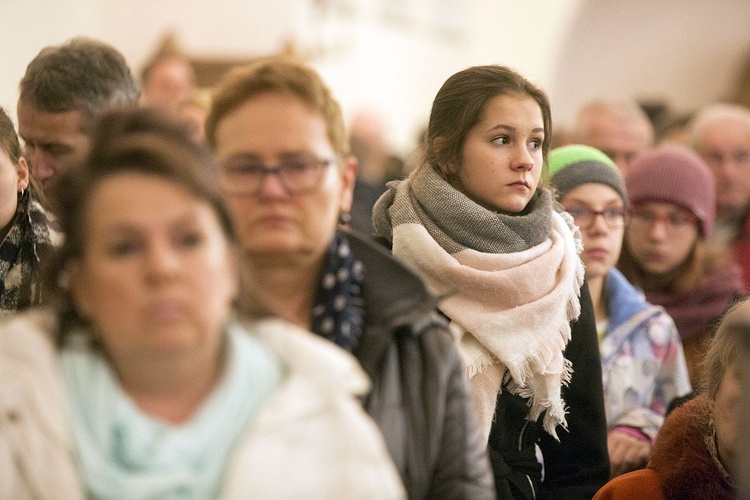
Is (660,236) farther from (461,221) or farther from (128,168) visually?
(128,168)

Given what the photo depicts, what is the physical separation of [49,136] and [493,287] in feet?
4.30

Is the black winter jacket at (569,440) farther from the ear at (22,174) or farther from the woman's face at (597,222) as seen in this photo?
the ear at (22,174)

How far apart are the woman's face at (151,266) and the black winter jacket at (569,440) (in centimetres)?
121

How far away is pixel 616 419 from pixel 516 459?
0.87m

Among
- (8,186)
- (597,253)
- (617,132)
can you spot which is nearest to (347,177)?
(8,186)

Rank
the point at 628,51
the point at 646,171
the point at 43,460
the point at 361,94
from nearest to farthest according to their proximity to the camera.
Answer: the point at 43,460 < the point at 646,171 < the point at 361,94 < the point at 628,51

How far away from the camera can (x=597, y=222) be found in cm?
348

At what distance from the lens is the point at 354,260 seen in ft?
6.97

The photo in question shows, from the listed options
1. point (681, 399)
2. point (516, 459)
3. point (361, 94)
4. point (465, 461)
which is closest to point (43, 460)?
point (465, 461)

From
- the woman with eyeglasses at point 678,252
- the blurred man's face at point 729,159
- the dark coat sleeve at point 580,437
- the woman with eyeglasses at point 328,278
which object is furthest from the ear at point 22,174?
the blurred man's face at point 729,159

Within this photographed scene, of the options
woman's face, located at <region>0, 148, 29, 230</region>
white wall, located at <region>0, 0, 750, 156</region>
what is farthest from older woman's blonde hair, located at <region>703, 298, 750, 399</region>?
white wall, located at <region>0, 0, 750, 156</region>

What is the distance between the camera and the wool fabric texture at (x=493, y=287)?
8.70 feet

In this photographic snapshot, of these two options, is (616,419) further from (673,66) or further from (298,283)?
(673,66)

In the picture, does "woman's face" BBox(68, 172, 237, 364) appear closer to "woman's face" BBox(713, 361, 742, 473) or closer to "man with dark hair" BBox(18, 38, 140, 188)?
"man with dark hair" BBox(18, 38, 140, 188)
